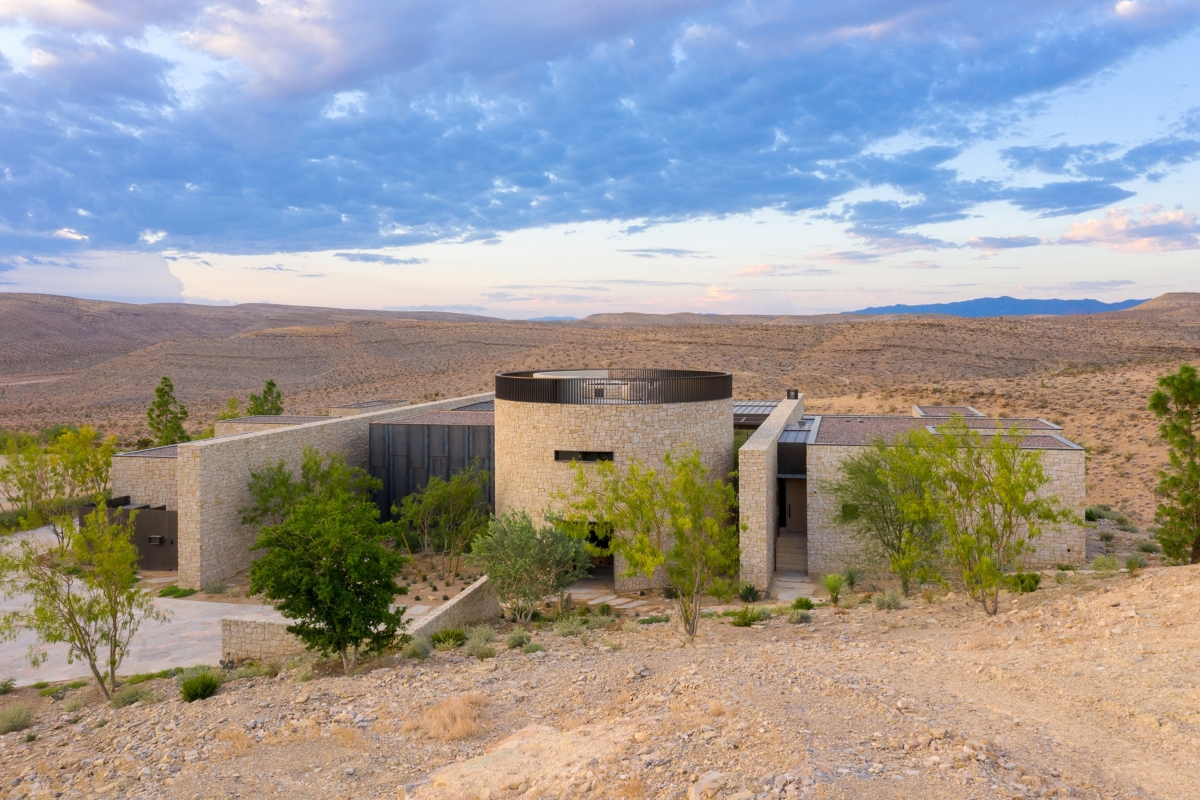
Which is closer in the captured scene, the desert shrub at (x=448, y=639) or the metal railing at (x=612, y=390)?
the desert shrub at (x=448, y=639)

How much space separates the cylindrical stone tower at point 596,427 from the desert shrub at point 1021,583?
7.36m

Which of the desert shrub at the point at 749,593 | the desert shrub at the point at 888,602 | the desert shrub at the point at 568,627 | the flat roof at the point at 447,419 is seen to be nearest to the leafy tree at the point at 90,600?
the desert shrub at the point at 568,627

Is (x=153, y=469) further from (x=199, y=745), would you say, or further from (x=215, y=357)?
(x=215, y=357)

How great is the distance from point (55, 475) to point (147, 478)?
276cm

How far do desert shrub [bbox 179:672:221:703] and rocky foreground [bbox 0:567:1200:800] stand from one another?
25cm

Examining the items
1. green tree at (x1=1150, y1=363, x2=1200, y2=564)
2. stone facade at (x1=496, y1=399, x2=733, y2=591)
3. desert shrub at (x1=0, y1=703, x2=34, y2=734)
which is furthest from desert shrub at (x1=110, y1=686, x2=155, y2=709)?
green tree at (x1=1150, y1=363, x2=1200, y2=564)

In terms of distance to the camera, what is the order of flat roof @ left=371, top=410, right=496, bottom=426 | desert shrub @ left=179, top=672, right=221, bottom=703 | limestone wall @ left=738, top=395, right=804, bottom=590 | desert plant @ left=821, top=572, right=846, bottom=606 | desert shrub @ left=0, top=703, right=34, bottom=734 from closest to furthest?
desert shrub @ left=0, top=703, right=34, bottom=734, desert shrub @ left=179, top=672, right=221, bottom=703, desert plant @ left=821, top=572, right=846, bottom=606, limestone wall @ left=738, top=395, right=804, bottom=590, flat roof @ left=371, top=410, right=496, bottom=426

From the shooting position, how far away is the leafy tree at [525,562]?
16344mm

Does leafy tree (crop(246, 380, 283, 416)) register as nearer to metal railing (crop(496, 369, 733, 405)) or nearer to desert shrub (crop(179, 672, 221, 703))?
metal railing (crop(496, 369, 733, 405))

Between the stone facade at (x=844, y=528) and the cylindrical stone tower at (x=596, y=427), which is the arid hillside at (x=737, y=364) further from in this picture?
the cylindrical stone tower at (x=596, y=427)

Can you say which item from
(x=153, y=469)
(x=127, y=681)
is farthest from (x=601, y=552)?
(x=153, y=469)

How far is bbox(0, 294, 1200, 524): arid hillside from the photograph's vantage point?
139 ft

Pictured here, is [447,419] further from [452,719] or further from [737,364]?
[737,364]

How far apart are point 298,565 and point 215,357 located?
9813 cm
